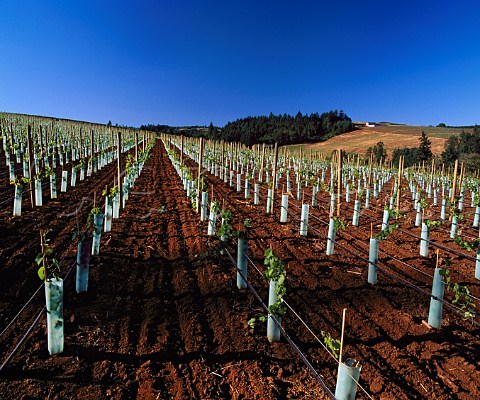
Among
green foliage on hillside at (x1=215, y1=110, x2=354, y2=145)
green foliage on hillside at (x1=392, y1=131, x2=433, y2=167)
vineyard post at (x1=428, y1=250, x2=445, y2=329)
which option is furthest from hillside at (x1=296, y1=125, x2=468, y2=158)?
vineyard post at (x1=428, y1=250, x2=445, y2=329)

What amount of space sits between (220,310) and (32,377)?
82.5 inches

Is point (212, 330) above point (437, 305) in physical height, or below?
below

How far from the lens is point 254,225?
896cm

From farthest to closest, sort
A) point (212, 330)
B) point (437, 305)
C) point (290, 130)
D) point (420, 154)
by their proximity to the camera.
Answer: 1. point (290, 130)
2. point (420, 154)
3. point (437, 305)
4. point (212, 330)

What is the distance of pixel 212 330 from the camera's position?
12.6ft

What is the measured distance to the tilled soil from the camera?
2990 mm

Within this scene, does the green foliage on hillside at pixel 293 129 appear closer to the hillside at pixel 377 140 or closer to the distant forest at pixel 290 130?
the distant forest at pixel 290 130

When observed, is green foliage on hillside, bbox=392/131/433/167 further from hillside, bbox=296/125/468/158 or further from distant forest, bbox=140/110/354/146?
distant forest, bbox=140/110/354/146

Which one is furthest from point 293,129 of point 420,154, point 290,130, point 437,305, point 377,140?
point 437,305

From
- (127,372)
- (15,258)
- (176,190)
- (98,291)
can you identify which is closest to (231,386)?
(127,372)

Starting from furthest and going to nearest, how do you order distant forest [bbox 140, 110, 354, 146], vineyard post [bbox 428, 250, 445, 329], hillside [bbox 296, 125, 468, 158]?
1. distant forest [bbox 140, 110, 354, 146]
2. hillside [bbox 296, 125, 468, 158]
3. vineyard post [bbox 428, 250, 445, 329]

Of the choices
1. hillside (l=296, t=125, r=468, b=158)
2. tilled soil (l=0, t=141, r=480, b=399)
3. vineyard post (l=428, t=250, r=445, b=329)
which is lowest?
tilled soil (l=0, t=141, r=480, b=399)

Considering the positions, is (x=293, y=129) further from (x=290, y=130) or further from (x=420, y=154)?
(x=420, y=154)

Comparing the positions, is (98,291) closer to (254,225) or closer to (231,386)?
(231,386)
